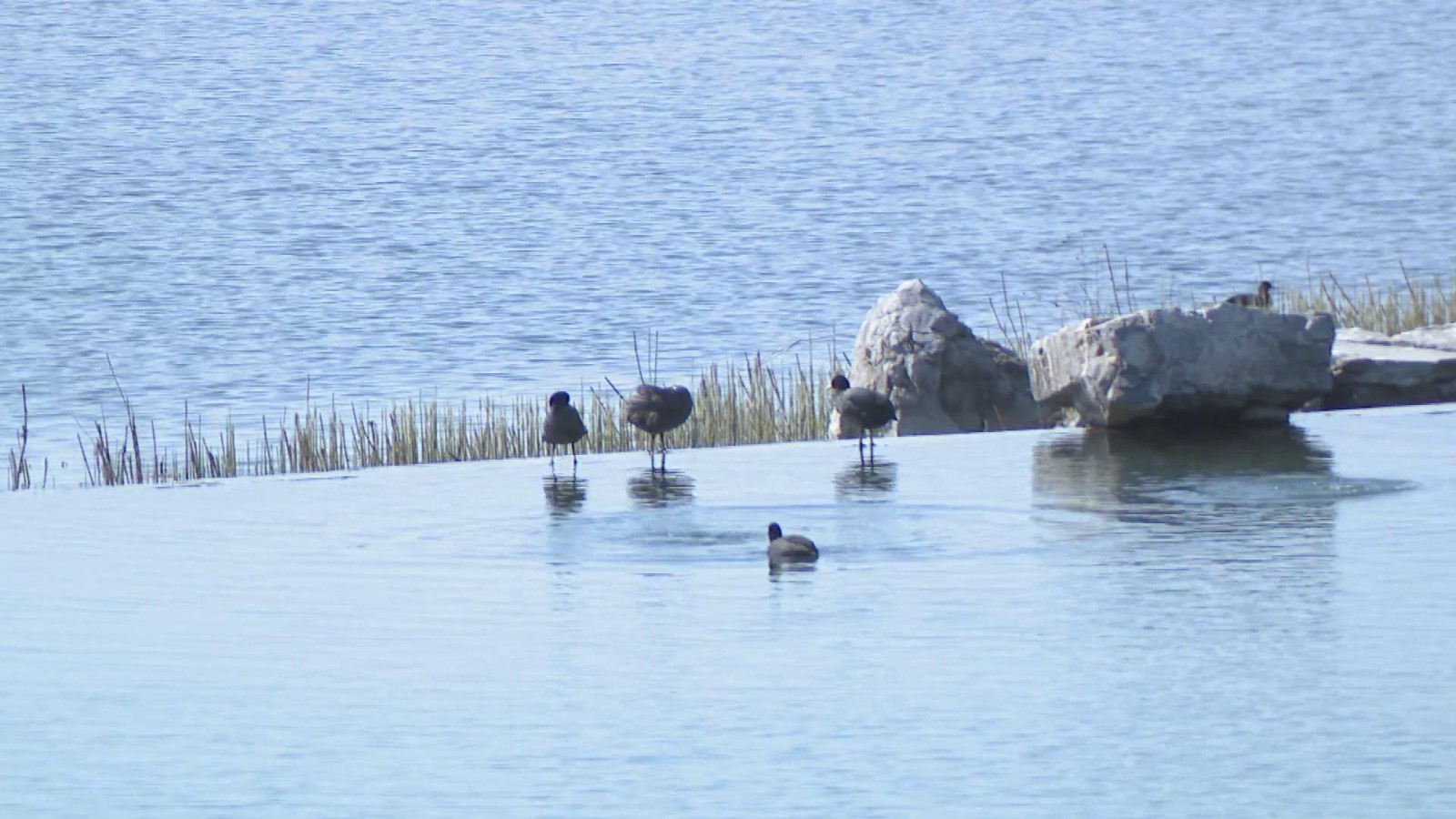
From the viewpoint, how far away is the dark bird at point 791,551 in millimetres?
11844

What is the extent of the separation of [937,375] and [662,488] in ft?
16.7

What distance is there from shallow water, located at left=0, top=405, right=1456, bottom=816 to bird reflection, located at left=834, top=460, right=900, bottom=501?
0.06 meters

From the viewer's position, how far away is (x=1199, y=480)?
1441 cm

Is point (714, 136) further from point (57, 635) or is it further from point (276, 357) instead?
point (57, 635)

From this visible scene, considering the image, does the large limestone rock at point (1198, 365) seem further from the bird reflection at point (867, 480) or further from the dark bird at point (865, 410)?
the bird reflection at point (867, 480)

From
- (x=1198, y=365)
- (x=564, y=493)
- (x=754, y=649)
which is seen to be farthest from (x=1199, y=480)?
(x=754, y=649)

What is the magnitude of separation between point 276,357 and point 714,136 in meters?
24.2

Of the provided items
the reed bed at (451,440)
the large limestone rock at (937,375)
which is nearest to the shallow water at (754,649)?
the reed bed at (451,440)

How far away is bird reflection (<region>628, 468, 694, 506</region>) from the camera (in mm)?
14398

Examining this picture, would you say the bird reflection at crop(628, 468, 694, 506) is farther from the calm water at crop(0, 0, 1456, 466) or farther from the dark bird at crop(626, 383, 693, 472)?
the calm water at crop(0, 0, 1456, 466)

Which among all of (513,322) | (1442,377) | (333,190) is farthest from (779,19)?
(1442,377)

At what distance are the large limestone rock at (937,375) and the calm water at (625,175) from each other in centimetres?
795

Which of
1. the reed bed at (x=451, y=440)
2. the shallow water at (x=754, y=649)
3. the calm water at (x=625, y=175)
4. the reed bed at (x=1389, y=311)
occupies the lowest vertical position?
the shallow water at (x=754, y=649)

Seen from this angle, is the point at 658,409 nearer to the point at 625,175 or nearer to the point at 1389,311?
the point at 1389,311
